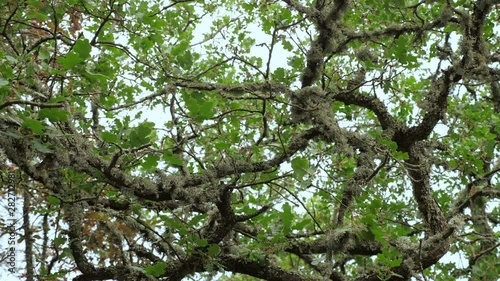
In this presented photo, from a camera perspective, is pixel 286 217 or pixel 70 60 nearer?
pixel 70 60

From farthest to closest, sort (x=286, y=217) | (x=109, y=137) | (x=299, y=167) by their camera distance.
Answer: (x=286, y=217), (x=299, y=167), (x=109, y=137)

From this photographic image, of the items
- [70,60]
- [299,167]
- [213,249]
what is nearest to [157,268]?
[213,249]

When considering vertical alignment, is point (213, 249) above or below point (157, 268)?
above

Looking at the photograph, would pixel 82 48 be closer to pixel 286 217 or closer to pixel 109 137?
pixel 109 137

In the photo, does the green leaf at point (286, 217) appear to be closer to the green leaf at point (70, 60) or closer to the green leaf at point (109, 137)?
the green leaf at point (109, 137)

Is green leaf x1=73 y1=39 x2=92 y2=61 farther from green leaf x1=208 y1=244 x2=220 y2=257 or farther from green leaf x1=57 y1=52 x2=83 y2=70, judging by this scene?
green leaf x1=208 y1=244 x2=220 y2=257

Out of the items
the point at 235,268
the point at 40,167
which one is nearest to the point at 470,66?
the point at 235,268

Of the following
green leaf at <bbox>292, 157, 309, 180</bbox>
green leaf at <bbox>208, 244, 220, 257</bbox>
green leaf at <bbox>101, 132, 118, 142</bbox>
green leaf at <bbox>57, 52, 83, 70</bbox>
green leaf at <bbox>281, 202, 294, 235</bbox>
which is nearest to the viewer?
green leaf at <bbox>57, 52, 83, 70</bbox>

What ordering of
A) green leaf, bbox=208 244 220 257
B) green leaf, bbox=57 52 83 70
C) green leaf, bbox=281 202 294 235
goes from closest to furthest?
green leaf, bbox=57 52 83 70, green leaf, bbox=281 202 294 235, green leaf, bbox=208 244 220 257

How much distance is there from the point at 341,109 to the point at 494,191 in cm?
200

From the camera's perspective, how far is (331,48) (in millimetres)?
4422

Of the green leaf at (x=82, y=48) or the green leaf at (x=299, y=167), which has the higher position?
the green leaf at (x=82, y=48)

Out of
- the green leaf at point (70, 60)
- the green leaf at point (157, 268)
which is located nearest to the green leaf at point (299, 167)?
the green leaf at point (157, 268)

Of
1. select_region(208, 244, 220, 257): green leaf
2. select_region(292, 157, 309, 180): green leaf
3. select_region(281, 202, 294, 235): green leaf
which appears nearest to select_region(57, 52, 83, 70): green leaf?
select_region(292, 157, 309, 180): green leaf
